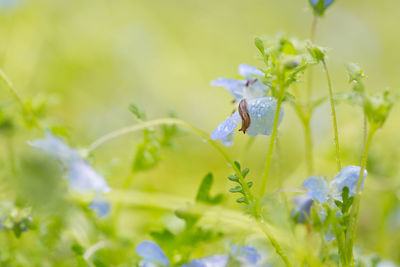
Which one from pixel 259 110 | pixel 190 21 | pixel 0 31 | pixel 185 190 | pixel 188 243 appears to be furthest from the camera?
pixel 190 21

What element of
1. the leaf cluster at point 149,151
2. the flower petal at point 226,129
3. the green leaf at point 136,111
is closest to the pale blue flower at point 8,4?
the leaf cluster at point 149,151

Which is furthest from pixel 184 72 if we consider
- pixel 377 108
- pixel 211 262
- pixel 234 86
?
pixel 377 108

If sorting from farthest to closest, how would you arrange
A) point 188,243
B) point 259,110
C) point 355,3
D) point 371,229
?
point 355,3 < point 371,229 < point 188,243 < point 259,110

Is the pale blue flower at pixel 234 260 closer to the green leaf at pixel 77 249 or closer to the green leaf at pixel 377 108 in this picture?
the green leaf at pixel 77 249

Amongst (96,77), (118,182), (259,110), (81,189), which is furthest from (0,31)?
(259,110)

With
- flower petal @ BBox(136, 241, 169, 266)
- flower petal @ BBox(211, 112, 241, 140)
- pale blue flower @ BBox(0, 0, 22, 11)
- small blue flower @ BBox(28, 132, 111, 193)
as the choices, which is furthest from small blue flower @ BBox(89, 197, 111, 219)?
pale blue flower @ BBox(0, 0, 22, 11)

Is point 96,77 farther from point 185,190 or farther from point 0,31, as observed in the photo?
point 185,190
